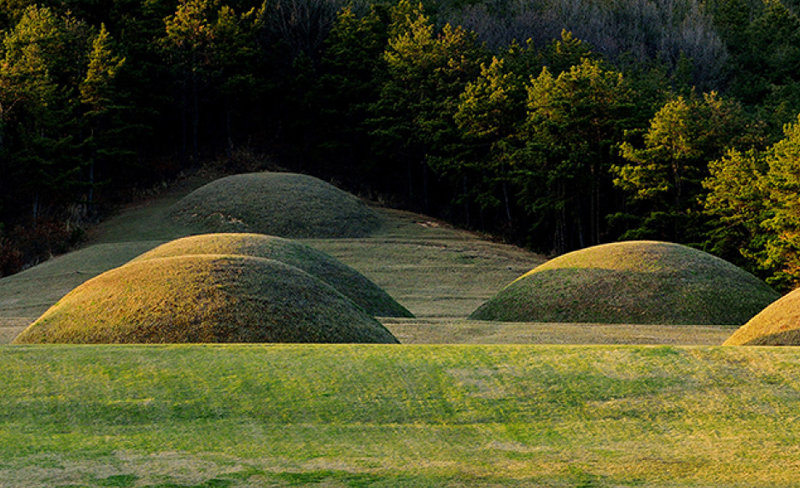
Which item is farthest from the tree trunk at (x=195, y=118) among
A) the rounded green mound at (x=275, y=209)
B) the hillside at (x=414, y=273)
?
the rounded green mound at (x=275, y=209)

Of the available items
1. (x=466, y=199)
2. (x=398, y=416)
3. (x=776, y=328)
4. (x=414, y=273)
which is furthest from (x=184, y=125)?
(x=398, y=416)

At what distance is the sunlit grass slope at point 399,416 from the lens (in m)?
4.77

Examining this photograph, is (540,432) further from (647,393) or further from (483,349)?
(483,349)

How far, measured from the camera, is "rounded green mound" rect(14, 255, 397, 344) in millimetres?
8945

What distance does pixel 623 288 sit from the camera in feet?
51.6

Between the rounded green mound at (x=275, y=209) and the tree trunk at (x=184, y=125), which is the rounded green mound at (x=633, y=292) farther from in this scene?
the tree trunk at (x=184, y=125)

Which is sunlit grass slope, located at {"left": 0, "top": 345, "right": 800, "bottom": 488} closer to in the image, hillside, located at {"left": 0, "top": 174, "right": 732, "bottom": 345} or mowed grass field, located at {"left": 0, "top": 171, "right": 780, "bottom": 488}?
mowed grass field, located at {"left": 0, "top": 171, "right": 780, "bottom": 488}

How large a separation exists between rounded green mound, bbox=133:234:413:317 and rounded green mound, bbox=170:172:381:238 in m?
13.0

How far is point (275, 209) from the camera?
29.0 metres

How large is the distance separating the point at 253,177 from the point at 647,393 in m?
26.3

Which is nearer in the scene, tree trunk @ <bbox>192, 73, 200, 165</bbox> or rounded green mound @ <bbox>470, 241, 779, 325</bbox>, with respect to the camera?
rounded green mound @ <bbox>470, 241, 779, 325</bbox>

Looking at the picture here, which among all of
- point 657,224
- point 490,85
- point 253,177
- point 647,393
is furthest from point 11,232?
point 647,393

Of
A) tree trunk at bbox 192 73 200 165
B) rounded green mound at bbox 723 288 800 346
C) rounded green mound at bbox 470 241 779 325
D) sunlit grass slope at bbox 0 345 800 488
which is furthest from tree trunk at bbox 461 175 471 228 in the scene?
sunlit grass slope at bbox 0 345 800 488

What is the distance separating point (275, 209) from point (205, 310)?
20.0m
